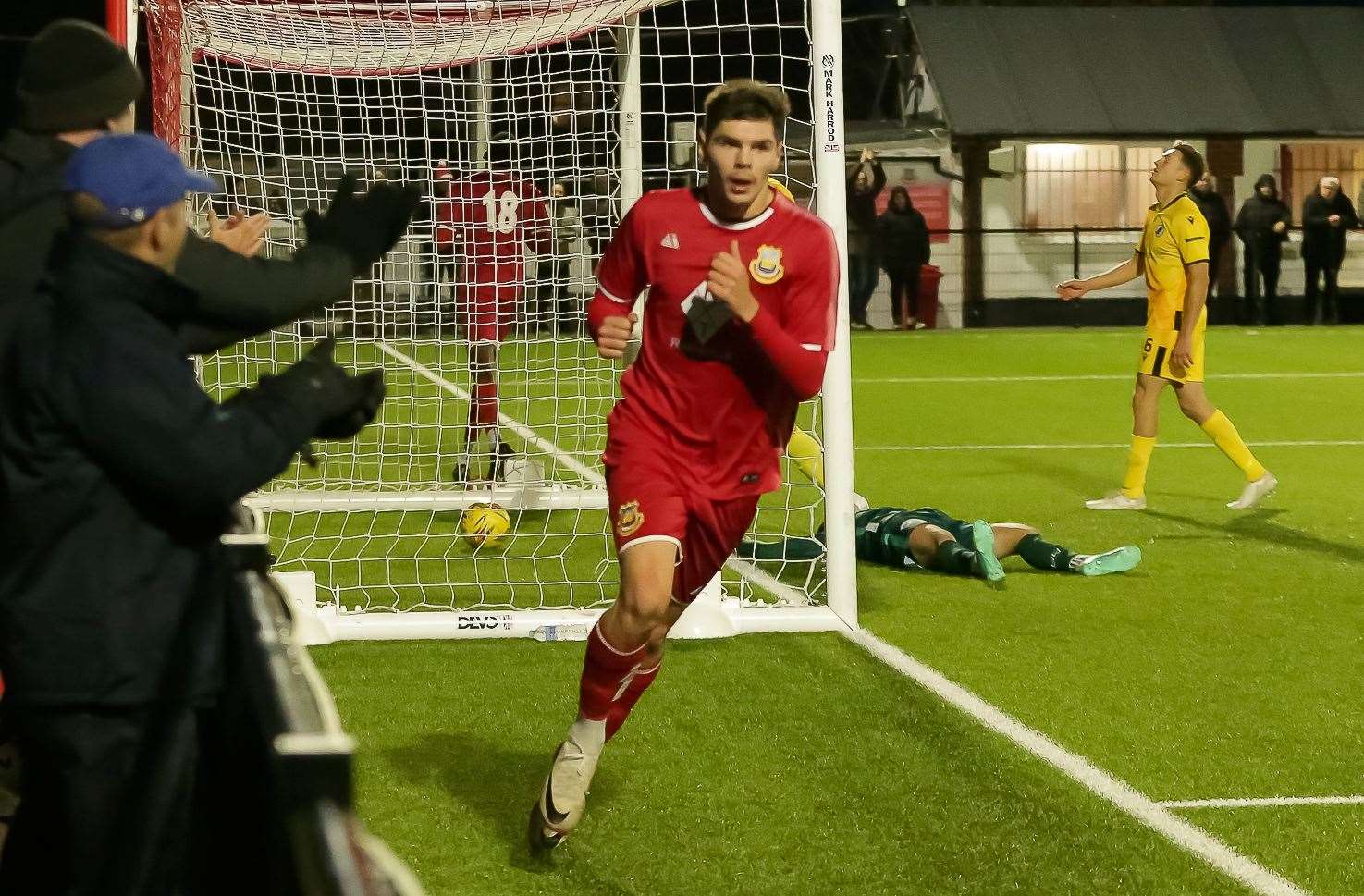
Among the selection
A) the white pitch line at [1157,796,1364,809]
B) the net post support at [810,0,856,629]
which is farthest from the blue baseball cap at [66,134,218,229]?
the net post support at [810,0,856,629]

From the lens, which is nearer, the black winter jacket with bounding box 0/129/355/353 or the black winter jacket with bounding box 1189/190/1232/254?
the black winter jacket with bounding box 0/129/355/353

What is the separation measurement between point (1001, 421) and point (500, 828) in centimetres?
1070

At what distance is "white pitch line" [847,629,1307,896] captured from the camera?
432 centimetres

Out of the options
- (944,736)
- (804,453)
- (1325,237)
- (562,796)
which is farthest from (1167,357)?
(1325,237)

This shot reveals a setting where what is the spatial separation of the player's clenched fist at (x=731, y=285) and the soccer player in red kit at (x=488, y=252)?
4.24m

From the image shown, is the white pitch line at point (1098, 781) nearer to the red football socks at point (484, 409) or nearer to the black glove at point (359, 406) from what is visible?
the black glove at point (359, 406)

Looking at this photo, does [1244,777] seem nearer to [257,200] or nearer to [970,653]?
[970,653]

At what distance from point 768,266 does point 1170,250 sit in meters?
6.08

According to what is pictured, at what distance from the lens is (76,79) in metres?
3.32

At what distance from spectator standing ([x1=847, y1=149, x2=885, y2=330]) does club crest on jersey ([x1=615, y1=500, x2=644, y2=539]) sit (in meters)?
21.4

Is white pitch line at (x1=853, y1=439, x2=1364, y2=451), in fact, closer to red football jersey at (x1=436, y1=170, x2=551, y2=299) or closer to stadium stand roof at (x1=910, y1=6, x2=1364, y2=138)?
red football jersey at (x1=436, y1=170, x2=551, y2=299)

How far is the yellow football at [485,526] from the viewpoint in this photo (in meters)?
8.93

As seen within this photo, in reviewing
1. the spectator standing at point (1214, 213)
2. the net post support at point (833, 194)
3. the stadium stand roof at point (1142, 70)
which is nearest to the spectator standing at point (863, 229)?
the stadium stand roof at point (1142, 70)

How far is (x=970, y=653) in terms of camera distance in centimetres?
675
